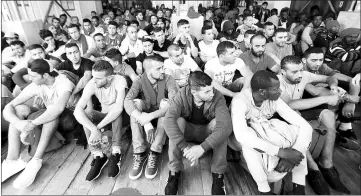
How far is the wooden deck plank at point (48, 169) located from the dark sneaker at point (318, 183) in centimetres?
236

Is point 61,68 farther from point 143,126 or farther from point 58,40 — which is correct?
point 58,40

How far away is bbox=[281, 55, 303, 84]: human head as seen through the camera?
1.82 metres

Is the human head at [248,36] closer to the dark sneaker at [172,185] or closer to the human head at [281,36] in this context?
the human head at [281,36]

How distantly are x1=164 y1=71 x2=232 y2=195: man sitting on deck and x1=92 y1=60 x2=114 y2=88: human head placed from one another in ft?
2.46

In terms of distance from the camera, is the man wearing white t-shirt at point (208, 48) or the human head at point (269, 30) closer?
the man wearing white t-shirt at point (208, 48)

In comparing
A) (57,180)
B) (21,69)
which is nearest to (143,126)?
(57,180)

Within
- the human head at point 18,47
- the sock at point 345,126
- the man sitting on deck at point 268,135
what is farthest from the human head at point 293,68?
the human head at point 18,47

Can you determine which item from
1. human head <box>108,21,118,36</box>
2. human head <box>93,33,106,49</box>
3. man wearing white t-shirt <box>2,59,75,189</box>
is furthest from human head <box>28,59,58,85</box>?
human head <box>108,21,118,36</box>

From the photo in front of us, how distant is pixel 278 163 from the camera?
146 centimetres

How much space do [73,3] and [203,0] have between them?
5646 mm

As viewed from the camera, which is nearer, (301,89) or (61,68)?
(301,89)

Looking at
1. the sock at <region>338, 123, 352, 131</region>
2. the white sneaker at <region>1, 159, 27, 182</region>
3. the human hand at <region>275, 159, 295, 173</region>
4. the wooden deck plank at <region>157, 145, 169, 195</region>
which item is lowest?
the wooden deck plank at <region>157, 145, 169, 195</region>

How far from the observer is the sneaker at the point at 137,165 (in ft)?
6.11

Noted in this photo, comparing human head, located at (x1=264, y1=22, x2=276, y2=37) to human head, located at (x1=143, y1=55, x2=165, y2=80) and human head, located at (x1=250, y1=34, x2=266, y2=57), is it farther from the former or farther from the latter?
human head, located at (x1=143, y1=55, x2=165, y2=80)
